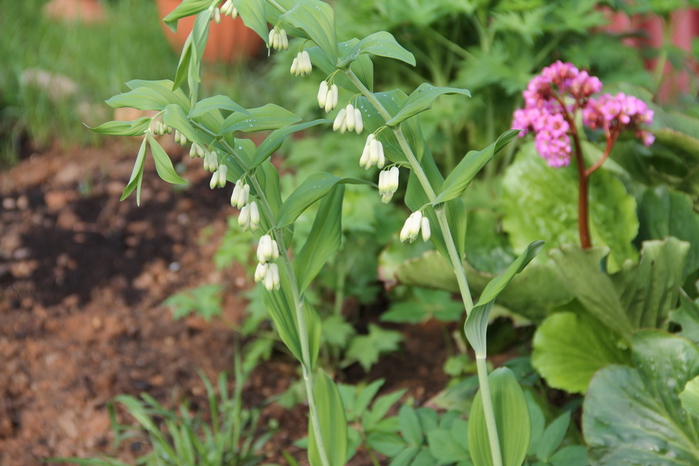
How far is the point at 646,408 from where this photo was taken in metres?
1.38

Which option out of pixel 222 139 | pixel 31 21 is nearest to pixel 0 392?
pixel 222 139

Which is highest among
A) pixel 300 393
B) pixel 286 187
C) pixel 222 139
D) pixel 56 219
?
pixel 222 139

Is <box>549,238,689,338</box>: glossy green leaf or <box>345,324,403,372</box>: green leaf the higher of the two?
<box>549,238,689,338</box>: glossy green leaf

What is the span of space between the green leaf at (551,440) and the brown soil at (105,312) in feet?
2.44

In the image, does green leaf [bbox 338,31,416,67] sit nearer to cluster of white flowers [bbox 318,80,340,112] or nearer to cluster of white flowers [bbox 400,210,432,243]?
cluster of white flowers [bbox 318,80,340,112]

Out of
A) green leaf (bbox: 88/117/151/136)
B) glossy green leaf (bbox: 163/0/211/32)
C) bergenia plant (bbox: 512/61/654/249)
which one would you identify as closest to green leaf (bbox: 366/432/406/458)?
bergenia plant (bbox: 512/61/654/249)

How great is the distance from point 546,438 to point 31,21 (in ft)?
15.0

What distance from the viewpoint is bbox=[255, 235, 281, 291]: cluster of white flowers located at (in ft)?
3.13

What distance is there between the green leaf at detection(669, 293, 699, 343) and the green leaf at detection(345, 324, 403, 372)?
34.8 inches

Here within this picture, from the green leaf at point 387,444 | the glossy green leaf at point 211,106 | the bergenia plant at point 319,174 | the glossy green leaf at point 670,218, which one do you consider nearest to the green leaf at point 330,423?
the bergenia plant at point 319,174

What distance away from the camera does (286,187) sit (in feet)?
6.94

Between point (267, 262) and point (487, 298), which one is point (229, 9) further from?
point (487, 298)

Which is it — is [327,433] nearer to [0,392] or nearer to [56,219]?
[0,392]

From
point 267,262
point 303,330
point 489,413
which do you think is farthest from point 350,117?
point 489,413
